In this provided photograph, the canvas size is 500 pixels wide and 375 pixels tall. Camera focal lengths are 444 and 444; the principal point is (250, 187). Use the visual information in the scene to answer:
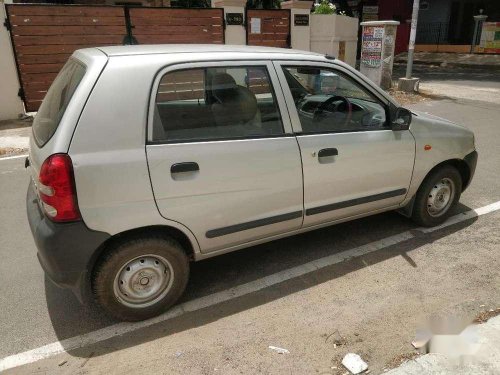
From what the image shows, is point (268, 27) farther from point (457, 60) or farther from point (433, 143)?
point (457, 60)

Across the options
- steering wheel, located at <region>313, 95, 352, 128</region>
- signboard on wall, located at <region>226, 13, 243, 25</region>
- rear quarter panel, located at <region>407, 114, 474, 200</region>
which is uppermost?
signboard on wall, located at <region>226, 13, 243, 25</region>

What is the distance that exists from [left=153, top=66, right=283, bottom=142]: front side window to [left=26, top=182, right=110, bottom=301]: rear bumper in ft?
2.42

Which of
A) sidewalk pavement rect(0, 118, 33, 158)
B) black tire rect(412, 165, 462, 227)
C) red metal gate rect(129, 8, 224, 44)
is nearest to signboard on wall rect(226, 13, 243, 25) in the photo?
red metal gate rect(129, 8, 224, 44)

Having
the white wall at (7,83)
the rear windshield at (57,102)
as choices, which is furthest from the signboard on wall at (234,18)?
the rear windshield at (57,102)

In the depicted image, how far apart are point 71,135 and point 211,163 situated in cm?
86

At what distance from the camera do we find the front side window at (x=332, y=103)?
11.2 feet

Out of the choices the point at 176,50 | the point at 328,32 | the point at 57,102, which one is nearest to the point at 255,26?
the point at 328,32

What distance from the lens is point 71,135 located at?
8.43 feet

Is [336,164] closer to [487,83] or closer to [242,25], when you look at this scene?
[242,25]

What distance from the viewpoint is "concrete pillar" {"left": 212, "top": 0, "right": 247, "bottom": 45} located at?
11.0 meters

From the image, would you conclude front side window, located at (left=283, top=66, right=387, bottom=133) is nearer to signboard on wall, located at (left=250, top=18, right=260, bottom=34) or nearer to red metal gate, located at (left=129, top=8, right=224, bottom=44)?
red metal gate, located at (left=129, top=8, right=224, bottom=44)

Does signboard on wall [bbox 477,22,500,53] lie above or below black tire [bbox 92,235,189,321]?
above

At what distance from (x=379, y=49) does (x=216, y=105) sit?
11112 millimetres

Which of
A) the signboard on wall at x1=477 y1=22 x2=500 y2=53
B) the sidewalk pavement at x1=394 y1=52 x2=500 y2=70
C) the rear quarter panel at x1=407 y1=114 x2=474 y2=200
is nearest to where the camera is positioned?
the rear quarter panel at x1=407 y1=114 x2=474 y2=200
